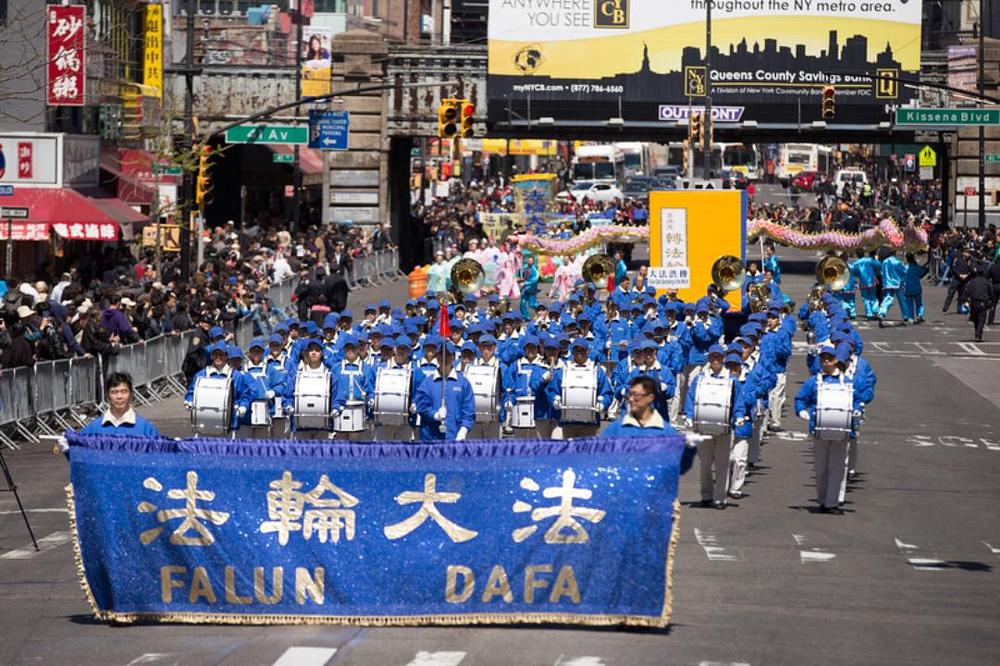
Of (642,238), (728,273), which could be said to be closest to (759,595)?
(728,273)

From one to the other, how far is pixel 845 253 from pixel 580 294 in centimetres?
2183

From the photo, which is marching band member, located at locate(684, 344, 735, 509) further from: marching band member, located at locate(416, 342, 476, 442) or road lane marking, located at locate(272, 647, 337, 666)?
road lane marking, located at locate(272, 647, 337, 666)

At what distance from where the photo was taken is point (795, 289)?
53.8m

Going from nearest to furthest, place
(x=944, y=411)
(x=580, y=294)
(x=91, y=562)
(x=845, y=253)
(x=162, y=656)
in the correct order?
(x=162, y=656)
(x=91, y=562)
(x=944, y=411)
(x=580, y=294)
(x=845, y=253)

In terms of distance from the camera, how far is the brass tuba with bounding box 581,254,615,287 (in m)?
38.2

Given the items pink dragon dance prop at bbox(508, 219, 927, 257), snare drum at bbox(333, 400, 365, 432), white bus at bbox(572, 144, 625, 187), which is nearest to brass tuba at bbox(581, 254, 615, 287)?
pink dragon dance prop at bbox(508, 219, 927, 257)

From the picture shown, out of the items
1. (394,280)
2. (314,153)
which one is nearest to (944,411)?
(394,280)

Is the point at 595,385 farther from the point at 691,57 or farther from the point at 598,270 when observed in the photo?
the point at 691,57

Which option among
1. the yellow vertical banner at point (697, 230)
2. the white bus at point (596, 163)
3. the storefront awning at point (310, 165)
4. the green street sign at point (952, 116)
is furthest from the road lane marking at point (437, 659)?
the white bus at point (596, 163)

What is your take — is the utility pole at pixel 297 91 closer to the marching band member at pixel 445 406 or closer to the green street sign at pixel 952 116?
the green street sign at pixel 952 116

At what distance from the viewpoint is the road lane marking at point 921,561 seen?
16.5 m

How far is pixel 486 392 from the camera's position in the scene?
2273cm

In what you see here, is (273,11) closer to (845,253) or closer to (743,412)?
(845,253)

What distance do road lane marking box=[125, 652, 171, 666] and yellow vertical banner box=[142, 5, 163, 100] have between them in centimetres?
3746
